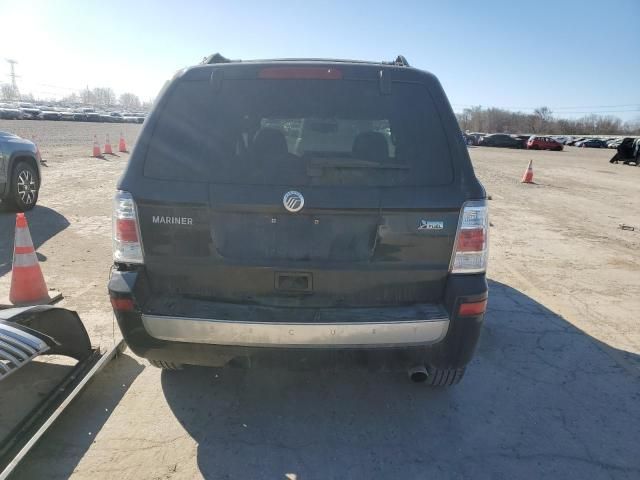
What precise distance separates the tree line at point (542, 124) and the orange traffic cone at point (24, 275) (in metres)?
94.6

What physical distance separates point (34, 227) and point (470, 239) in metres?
6.99

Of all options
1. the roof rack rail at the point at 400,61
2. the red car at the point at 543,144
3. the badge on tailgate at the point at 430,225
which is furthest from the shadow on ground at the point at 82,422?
the red car at the point at 543,144

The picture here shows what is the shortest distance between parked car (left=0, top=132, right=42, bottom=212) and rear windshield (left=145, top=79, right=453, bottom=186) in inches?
255

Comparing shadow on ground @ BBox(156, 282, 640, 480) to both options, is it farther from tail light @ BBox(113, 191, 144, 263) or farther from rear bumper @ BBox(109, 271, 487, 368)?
tail light @ BBox(113, 191, 144, 263)

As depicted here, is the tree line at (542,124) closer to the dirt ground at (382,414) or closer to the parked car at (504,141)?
the parked car at (504,141)

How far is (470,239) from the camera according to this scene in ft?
7.98

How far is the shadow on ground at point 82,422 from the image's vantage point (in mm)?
2383

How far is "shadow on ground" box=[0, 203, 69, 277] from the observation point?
5.68m

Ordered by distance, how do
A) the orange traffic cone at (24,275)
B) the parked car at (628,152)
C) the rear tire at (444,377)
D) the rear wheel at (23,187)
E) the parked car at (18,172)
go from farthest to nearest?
1. the parked car at (628,152)
2. the rear wheel at (23,187)
3. the parked car at (18,172)
4. the orange traffic cone at (24,275)
5. the rear tire at (444,377)

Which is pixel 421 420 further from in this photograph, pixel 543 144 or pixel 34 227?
pixel 543 144

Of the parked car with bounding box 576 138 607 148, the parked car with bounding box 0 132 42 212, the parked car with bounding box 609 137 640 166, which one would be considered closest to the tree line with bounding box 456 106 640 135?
the parked car with bounding box 576 138 607 148

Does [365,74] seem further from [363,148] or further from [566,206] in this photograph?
[566,206]

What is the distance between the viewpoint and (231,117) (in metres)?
2.59

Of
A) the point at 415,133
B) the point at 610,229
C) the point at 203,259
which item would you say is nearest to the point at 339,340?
the point at 203,259
